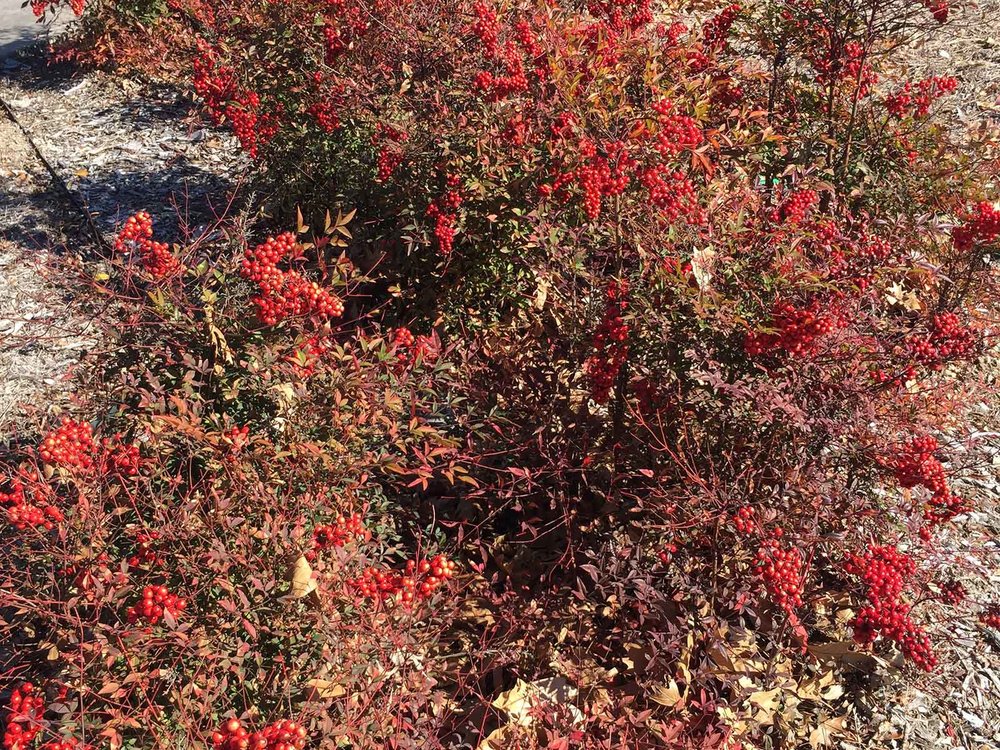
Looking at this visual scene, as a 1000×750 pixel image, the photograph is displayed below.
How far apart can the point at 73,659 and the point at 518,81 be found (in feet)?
9.02

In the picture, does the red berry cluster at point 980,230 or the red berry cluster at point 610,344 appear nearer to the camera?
the red berry cluster at point 610,344

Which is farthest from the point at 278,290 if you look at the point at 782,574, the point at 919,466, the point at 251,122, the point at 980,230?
the point at 980,230

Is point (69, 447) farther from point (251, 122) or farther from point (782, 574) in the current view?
point (251, 122)

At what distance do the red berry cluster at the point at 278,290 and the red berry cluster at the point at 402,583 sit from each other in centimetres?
88

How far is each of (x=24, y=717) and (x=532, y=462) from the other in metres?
1.87

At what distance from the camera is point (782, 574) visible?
2.32 m

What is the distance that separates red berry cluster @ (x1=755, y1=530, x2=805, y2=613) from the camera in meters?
2.32

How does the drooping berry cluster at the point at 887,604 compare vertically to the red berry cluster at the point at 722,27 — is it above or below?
below

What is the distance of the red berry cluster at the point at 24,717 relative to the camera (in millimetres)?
2021

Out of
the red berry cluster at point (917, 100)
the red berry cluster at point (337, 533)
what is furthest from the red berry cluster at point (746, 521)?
the red berry cluster at point (917, 100)

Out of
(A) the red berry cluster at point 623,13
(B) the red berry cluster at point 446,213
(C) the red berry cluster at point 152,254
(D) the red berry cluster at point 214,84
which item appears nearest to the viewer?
(C) the red berry cluster at point 152,254

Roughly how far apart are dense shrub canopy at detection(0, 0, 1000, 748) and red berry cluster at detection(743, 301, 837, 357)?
12 millimetres

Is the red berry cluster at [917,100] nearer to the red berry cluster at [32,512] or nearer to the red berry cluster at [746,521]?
the red berry cluster at [746,521]

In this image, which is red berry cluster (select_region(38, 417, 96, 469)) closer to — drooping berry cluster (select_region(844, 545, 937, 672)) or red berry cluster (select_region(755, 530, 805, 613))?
red berry cluster (select_region(755, 530, 805, 613))
